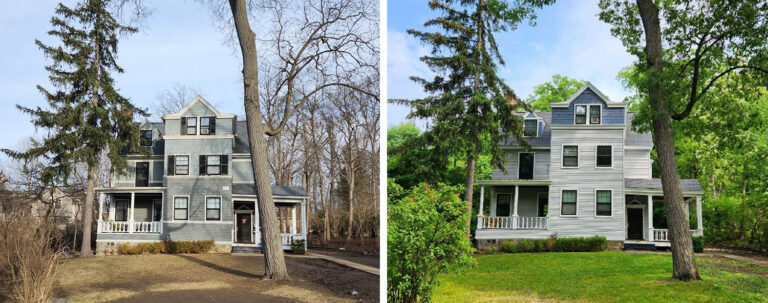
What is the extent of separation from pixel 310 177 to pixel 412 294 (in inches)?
95.9

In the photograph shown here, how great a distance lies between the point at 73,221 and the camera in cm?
537

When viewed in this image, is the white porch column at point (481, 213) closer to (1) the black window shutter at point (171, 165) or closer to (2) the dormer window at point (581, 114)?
(2) the dormer window at point (581, 114)

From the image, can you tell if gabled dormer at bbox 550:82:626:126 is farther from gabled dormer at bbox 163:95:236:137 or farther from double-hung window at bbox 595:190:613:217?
gabled dormer at bbox 163:95:236:137

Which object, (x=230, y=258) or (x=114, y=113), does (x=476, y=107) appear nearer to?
(x=230, y=258)

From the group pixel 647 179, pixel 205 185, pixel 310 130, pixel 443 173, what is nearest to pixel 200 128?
pixel 205 185

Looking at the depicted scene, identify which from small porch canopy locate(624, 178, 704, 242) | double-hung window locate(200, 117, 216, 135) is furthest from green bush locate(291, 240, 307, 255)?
small porch canopy locate(624, 178, 704, 242)

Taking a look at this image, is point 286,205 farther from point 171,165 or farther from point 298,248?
point 171,165

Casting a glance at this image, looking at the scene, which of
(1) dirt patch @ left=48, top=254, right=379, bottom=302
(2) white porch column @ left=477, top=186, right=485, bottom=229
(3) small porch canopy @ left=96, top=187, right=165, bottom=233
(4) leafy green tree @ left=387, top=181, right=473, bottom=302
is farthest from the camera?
(2) white porch column @ left=477, top=186, right=485, bottom=229

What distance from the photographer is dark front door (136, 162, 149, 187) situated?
19.8ft

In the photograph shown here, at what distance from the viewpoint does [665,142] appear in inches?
241

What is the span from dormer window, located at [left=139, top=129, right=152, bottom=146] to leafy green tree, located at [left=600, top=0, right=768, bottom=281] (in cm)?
507

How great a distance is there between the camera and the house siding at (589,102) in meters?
7.32

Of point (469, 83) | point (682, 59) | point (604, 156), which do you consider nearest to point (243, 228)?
point (469, 83)

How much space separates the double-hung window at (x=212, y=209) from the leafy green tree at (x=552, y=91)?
4.12 meters
